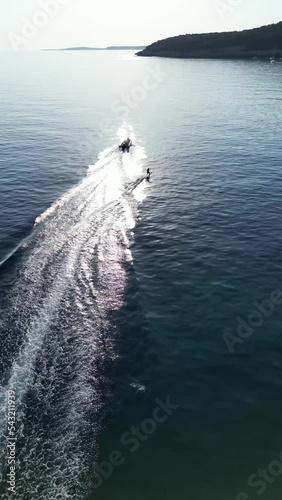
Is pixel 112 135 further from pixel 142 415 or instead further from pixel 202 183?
pixel 142 415

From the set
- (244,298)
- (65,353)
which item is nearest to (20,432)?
(65,353)

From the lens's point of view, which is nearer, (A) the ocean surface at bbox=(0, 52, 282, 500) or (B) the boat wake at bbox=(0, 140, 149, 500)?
(B) the boat wake at bbox=(0, 140, 149, 500)

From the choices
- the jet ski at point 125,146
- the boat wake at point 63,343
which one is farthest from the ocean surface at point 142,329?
the jet ski at point 125,146

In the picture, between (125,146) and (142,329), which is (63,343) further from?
(125,146)

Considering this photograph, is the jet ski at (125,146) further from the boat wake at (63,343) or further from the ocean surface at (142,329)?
the boat wake at (63,343)

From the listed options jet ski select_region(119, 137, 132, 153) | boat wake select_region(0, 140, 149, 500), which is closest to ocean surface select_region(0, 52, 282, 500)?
boat wake select_region(0, 140, 149, 500)

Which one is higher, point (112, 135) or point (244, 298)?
point (112, 135)

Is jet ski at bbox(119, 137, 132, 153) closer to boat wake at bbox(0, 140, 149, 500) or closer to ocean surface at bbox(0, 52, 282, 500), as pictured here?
ocean surface at bbox(0, 52, 282, 500)
